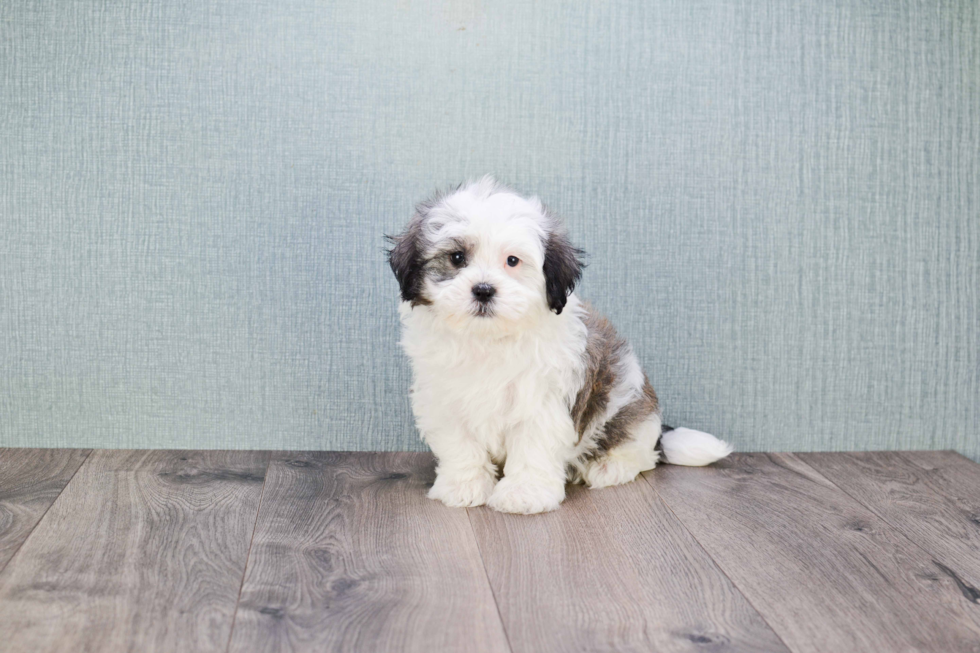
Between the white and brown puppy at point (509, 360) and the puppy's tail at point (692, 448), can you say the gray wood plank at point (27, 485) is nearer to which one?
the white and brown puppy at point (509, 360)

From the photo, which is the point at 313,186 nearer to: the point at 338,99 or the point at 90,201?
the point at 338,99

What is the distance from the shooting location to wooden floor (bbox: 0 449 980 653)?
1.51 m

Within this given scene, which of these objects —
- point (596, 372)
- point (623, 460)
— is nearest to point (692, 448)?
point (623, 460)

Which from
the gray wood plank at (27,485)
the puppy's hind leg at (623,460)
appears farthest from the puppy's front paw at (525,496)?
the gray wood plank at (27,485)

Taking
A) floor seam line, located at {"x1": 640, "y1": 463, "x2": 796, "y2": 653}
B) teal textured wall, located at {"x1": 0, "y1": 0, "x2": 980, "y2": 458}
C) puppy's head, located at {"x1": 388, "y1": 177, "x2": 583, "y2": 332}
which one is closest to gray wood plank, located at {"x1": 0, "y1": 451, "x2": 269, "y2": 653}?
teal textured wall, located at {"x1": 0, "y1": 0, "x2": 980, "y2": 458}

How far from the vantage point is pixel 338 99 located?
8.30ft

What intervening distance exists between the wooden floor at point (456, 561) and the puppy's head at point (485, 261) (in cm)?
52

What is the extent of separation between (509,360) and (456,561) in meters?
0.54

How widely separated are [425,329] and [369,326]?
0.47 metres

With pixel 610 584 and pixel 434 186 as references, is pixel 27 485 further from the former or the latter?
pixel 610 584

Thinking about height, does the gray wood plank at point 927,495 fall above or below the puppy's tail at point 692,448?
below

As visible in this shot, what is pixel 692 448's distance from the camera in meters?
2.54

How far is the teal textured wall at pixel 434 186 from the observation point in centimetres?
250

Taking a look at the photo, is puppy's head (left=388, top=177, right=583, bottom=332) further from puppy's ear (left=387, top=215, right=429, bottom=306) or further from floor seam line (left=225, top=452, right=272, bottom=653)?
floor seam line (left=225, top=452, right=272, bottom=653)
